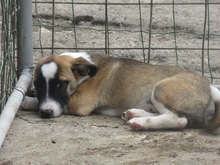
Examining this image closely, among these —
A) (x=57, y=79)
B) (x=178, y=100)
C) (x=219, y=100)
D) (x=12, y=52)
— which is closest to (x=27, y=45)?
(x=12, y=52)

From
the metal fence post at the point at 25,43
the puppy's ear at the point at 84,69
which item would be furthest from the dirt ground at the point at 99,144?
the metal fence post at the point at 25,43

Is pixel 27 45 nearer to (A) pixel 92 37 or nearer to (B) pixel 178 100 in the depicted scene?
(B) pixel 178 100

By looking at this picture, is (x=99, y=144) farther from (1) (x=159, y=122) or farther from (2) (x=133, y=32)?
(2) (x=133, y=32)

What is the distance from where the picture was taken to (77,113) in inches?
220

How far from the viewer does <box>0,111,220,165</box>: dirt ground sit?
4211 mm

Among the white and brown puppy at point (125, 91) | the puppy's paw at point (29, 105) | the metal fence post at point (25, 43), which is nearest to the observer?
the white and brown puppy at point (125, 91)

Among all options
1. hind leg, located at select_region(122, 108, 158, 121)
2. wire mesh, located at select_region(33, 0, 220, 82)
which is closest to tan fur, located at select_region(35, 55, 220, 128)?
hind leg, located at select_region(122, 108, 158, 121)

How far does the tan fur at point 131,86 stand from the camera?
17.0 ft

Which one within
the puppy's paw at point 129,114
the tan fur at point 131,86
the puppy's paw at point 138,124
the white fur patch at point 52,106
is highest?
the tan fur at point 131,86

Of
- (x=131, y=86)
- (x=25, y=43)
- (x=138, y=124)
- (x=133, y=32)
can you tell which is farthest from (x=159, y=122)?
(x=133, y=32)

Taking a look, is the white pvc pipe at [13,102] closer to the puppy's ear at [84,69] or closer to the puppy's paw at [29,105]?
the puppy's paw at [29,105]

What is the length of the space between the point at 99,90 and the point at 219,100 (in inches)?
55.1

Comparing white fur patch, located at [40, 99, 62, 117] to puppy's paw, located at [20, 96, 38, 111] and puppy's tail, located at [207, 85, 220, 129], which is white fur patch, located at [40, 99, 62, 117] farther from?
puppy's tail, located at [207, 85, 220, 129]

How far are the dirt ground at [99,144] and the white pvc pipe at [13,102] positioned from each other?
0.14 m
